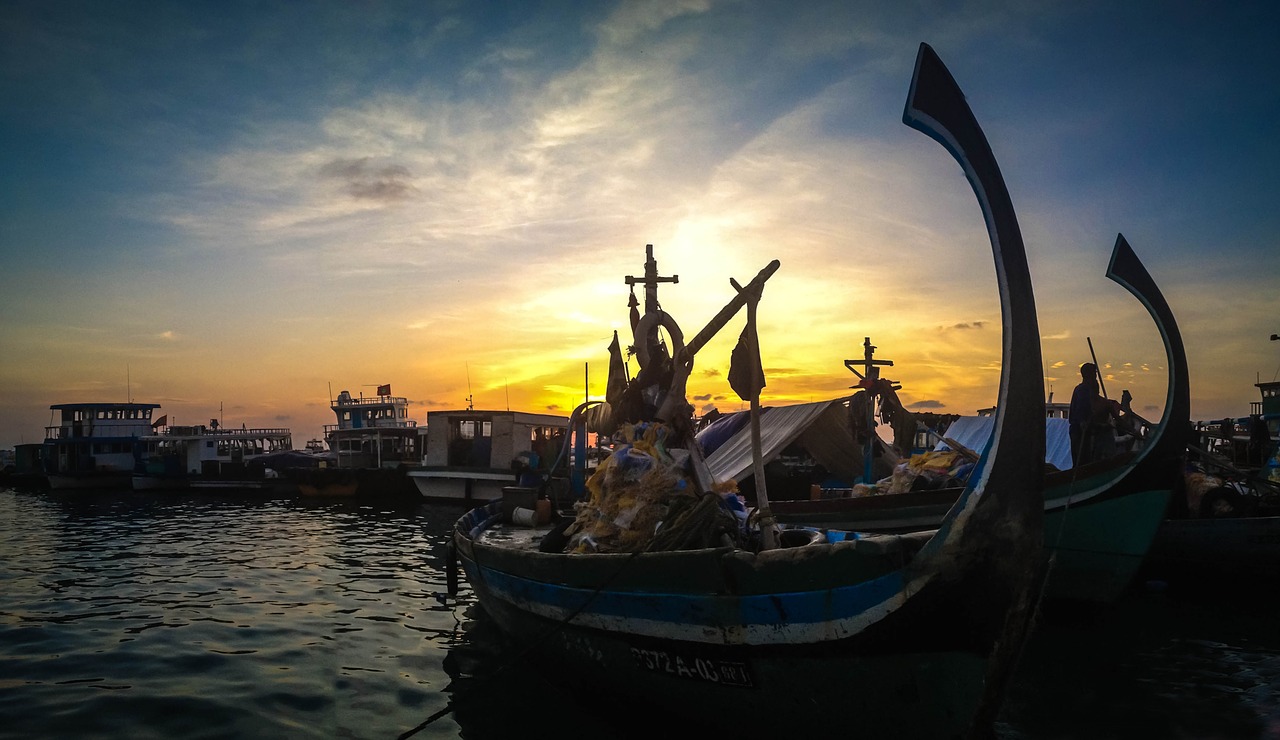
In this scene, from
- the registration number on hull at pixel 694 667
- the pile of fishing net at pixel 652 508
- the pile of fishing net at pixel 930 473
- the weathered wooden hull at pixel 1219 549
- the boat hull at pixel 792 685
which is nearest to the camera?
the boat hull at pixel 792 685

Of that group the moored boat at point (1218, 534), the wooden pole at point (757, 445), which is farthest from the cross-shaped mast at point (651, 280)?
the moored boat at point (1218, 534)

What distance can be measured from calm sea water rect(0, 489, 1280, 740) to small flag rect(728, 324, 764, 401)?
2940 mm

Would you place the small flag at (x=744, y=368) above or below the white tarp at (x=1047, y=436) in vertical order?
above

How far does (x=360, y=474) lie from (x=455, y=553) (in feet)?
82.6

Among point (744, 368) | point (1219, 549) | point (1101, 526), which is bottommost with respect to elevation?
point (1219, 549)

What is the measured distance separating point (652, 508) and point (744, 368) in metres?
1.67

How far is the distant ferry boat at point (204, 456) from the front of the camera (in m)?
40.5

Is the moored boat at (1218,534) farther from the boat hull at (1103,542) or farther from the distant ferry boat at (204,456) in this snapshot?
the distant ferry boat at (204,456)

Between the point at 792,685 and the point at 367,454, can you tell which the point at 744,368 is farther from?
the point at 367,454

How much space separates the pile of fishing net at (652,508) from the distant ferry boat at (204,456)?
36625 millimetres

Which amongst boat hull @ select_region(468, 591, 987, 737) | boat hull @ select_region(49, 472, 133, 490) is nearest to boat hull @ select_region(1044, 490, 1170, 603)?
boat hull @ select_region(468, 591, 987, 737)

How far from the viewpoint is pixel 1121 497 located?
34.3ft

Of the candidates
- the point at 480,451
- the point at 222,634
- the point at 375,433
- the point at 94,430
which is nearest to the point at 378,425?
the point at 375,433

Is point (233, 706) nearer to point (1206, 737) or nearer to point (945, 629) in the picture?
point (945, 629)
